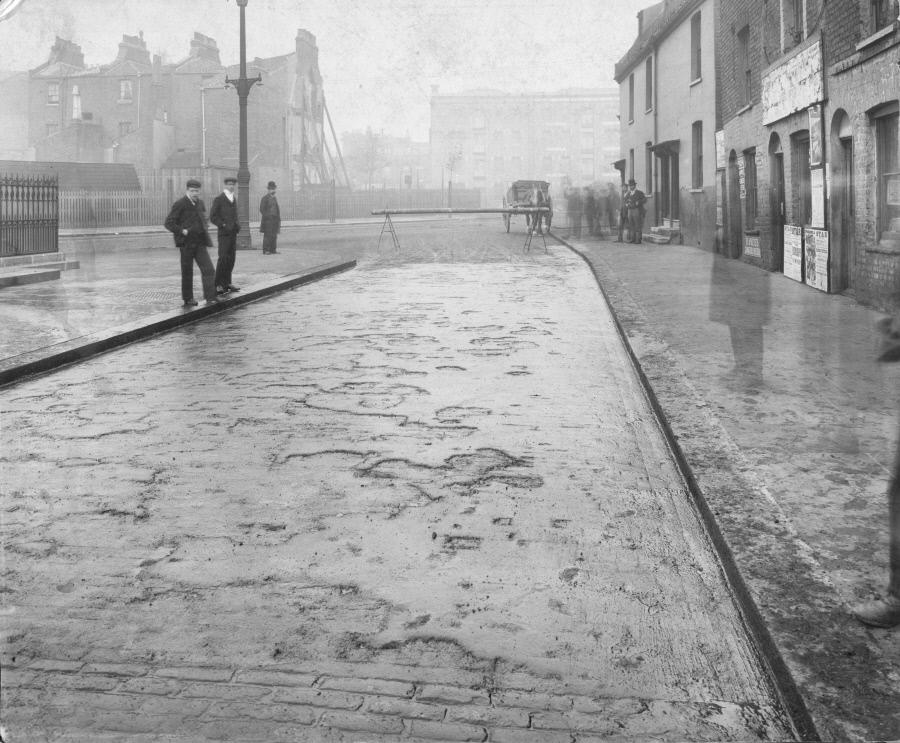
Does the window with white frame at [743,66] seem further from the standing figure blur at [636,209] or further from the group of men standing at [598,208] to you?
the group of men standing at [598,208]

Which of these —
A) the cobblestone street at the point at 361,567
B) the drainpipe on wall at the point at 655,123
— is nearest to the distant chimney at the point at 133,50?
the drainpipe on wall at the point at 655,123

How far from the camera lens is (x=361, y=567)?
3.64 m

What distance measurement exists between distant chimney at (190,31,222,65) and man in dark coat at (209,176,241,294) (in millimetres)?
49847

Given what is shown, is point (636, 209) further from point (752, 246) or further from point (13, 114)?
point (13, 114)

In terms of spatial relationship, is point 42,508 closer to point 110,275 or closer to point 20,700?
point 20,700

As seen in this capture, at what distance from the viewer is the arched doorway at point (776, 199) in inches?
647

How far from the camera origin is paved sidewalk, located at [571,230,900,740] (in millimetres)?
2771

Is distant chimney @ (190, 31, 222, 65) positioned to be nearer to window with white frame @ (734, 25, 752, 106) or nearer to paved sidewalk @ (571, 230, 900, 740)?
window with white frame @ (734, 25, 752, 106)

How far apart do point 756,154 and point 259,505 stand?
1543 centimetres

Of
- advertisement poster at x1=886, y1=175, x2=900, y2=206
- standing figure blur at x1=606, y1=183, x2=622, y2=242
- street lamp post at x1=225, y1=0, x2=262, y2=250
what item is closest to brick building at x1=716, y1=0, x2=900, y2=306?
advertisement poster at x1=886, y1=175, x2=900, y2=206

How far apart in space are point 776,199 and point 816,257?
321 centimetres

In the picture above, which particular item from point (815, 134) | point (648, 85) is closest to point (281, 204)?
point (648, 85)

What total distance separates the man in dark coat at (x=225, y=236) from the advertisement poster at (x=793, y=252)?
26.7ft

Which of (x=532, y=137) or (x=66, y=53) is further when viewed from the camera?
(x=532, y=137)
